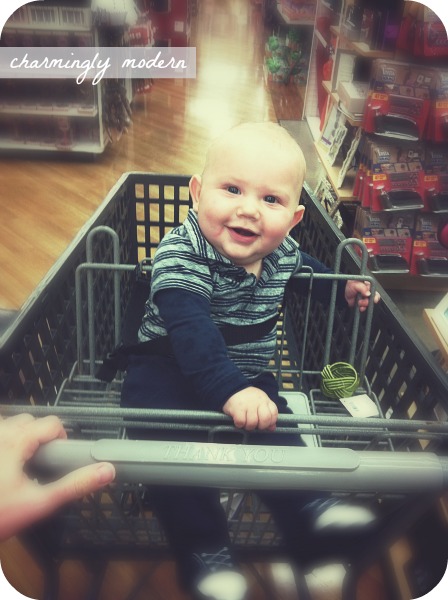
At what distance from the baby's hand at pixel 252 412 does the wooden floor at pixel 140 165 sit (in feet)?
1.63

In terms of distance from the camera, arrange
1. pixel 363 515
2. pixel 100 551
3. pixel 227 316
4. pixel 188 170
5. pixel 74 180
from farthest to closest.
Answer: pixel 74 180 < pixel 188 170 < pixel 227 316 < pixel 100 551 < pixel 363 515

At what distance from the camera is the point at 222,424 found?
2.72 ft

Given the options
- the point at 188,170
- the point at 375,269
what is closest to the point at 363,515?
the point at 375,269

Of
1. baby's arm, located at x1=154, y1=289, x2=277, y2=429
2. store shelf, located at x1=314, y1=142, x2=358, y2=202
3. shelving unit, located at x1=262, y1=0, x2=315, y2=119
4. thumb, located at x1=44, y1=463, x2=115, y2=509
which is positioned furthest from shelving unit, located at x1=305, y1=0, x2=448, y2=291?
thumb, located at x1=44, y1=463, x2=115, y2=509

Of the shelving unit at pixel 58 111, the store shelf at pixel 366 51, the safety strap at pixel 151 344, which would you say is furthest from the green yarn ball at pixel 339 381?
the shelving unit at pixel 58 111

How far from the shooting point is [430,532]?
0.90 meters

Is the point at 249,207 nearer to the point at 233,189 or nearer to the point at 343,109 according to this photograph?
the point at 233,189

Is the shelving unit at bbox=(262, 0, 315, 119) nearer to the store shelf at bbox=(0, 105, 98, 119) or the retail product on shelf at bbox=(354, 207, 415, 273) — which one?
the retail product on shelf at bbox=(354, 207, 415, 273)

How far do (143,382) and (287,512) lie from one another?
0.31m

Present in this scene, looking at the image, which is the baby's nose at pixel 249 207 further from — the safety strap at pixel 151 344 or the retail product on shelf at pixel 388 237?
the retail product on shelf at pixel 388 237

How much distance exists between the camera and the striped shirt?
32.7 inches

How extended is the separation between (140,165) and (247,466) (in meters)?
2.41

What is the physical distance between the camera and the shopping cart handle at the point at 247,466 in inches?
19.4

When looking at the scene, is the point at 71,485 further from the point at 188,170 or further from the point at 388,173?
the point at 188,170
